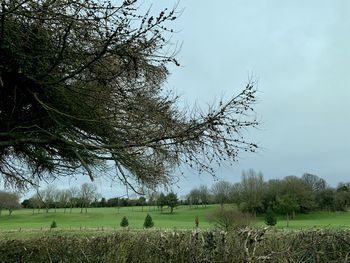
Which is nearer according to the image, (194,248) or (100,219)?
(194,248)

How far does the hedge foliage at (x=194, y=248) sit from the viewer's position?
6426 mm

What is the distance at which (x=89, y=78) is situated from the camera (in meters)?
7.18

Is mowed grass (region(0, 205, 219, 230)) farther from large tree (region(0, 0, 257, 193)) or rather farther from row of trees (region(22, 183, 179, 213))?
large tree (region(0, 0, 257, 193))

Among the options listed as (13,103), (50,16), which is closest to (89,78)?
(50,16)

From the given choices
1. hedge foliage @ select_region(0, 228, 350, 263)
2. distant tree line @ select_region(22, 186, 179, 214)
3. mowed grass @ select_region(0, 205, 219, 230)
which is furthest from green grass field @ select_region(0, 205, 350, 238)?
hedge foliage @ select_region(0, 228, 350, 263)

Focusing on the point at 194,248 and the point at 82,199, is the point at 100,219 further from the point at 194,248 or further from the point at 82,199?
the point at 194,248

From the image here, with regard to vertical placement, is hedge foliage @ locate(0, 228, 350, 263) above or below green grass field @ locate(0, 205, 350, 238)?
above

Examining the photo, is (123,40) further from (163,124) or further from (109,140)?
(109,140)

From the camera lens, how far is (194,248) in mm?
6902

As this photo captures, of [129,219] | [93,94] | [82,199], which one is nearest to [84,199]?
[82,199]

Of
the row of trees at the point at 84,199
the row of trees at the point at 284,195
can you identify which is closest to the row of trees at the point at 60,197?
the row of trees at the point at 84,199

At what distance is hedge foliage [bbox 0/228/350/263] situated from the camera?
21.1 feet

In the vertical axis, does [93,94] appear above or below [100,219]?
above

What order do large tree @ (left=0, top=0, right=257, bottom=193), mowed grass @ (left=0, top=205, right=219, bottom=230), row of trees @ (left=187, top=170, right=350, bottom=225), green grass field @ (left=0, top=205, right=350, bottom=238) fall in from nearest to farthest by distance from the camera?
1. large tree @ (left=0, top=0, right=257, bottom=193)
2. mowed grass @ (left=0, top=205, right=219, bottom=230)
3. green grass field @ (left=0, top=205, right=350, bottom=238)
4. row of trees @ (left=187, top=170, right=350, bottom=225)
